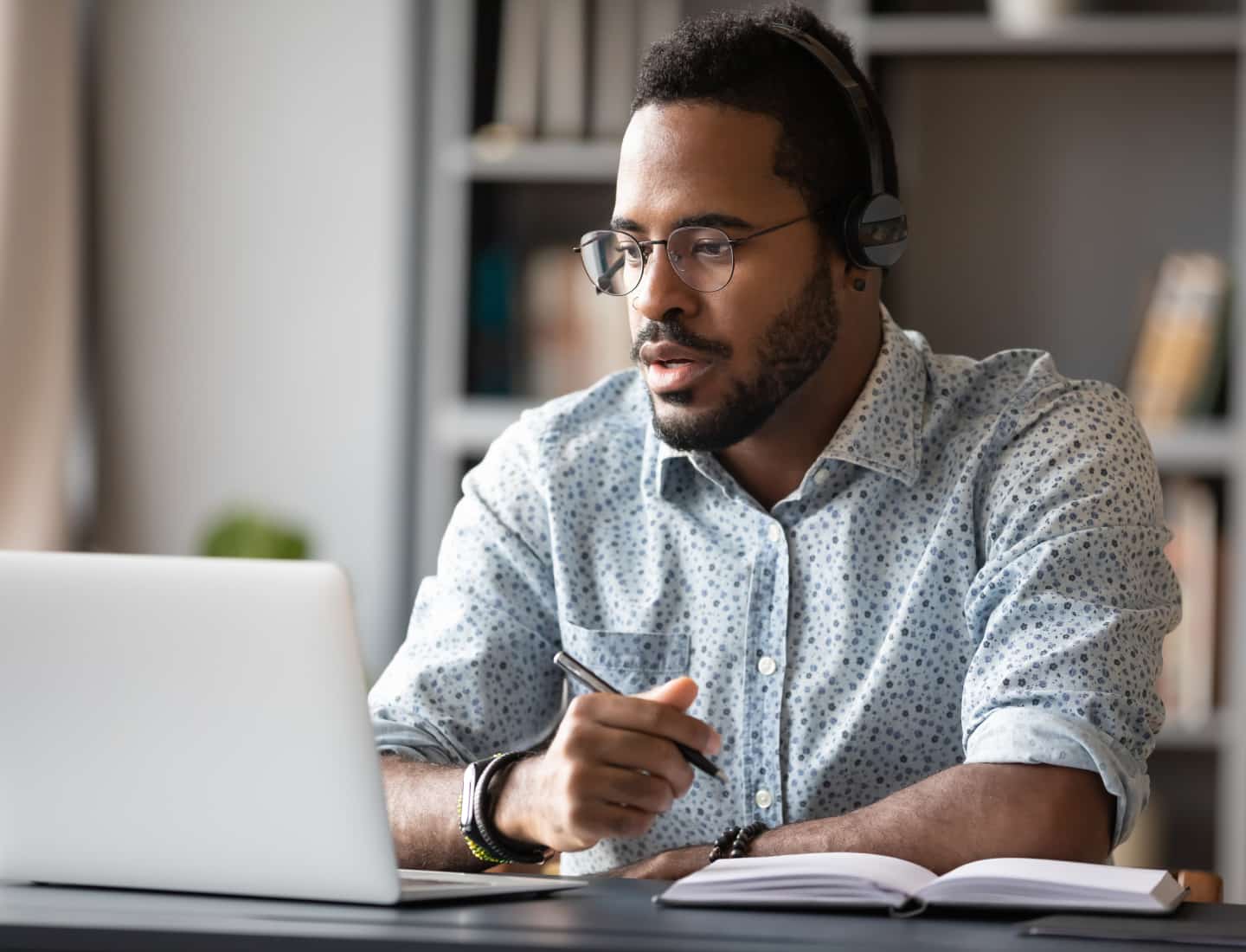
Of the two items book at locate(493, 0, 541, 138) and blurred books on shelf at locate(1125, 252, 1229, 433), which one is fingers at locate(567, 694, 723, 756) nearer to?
blurred books on shelf at locate(1125, 252, 1229, 433)

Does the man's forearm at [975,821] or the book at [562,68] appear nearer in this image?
the man's forearm at [975,821]

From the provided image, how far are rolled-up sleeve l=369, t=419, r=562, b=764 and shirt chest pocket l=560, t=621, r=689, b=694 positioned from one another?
0.06 metres

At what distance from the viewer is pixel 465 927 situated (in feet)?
2.87

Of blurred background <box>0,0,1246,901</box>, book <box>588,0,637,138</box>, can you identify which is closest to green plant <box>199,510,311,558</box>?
blurred background <box>0,0,1246,901</box>

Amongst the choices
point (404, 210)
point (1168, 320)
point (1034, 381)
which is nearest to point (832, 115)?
point (1034, 381)

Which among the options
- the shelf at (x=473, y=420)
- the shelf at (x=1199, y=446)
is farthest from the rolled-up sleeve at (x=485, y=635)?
the shelf at (x=1199, y=446)

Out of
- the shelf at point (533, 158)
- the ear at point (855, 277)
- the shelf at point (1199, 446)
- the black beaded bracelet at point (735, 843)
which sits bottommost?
the black beaded bracelet at point (735, 843)

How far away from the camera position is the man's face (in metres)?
1.50

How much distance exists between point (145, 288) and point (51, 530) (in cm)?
49

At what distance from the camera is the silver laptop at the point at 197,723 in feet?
3.00

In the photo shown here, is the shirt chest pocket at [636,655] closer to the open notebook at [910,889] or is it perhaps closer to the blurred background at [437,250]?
the open notebook at [910,889]

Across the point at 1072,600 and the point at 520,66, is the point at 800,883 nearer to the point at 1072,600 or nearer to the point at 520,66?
the point at 1072,600

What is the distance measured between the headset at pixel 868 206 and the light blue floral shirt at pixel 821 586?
0.35 ft

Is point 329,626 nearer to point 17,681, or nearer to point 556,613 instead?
point 17,681
